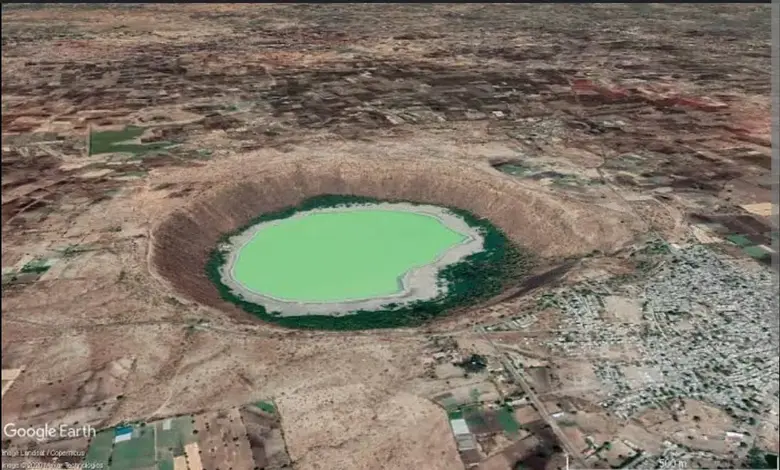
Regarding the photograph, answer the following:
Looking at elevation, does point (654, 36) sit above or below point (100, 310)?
above

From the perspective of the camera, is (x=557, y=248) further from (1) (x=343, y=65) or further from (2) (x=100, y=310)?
(1) (x=343, y=65)

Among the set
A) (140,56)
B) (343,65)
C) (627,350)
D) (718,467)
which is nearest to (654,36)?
(343,65)

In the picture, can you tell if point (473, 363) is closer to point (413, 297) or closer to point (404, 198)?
point (413, 297)

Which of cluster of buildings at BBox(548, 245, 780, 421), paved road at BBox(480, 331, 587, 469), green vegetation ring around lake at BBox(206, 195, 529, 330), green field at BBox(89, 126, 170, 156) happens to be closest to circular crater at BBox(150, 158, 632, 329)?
green vegetation ring around lake at BBox(206, 195, 529, 330)

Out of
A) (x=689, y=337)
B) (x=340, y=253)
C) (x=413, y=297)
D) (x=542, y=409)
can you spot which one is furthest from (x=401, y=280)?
(x=689, y=337)

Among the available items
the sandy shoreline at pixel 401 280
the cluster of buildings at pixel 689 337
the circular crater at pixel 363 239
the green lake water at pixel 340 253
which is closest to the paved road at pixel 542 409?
the cluster of buildings at pixel 689 337
